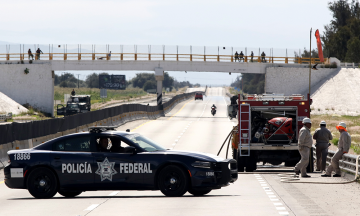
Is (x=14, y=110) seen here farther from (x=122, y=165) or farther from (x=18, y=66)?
(x=122, y=165)

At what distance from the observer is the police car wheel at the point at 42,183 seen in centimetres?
1216

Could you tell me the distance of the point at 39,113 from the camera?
69.4m

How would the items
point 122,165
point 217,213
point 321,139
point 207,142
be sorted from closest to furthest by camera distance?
point 217,213 < point 122,165 < point 321,139 < point 207,142

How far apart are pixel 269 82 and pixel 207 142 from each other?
142ft

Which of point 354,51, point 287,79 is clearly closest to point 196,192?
point 287,79

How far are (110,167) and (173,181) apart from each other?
1.39 m

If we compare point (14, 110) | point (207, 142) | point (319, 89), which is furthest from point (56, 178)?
point (319, 89)

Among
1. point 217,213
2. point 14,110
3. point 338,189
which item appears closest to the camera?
point 217,213

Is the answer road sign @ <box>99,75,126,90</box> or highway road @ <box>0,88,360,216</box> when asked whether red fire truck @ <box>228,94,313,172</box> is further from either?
road sign @ <box>99,75,126,90</box>

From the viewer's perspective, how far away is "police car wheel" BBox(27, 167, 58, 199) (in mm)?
12164

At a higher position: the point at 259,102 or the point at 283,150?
the point at 259,102

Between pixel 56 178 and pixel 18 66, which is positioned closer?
pixel 56 178

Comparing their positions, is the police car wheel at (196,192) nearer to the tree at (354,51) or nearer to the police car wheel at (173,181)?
the police car wheel at (173,181)

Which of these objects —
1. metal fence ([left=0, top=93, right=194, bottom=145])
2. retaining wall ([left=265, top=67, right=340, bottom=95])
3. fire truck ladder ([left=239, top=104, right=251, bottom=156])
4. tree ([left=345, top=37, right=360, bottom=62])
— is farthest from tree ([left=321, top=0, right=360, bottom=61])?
fire truck ladder ([left=239, top=104, right=251, bottom=156])
